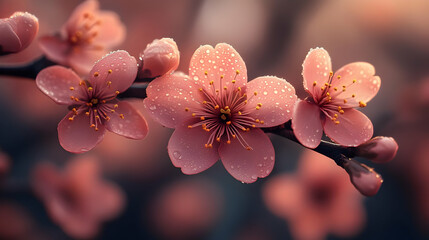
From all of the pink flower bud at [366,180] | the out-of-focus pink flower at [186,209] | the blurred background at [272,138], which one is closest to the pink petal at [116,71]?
the pink flower bud at [366,180]

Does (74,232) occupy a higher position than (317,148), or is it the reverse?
(317,148)

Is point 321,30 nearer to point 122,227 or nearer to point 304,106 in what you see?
point 122,227

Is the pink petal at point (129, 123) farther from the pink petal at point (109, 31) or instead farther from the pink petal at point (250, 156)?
the pink petal at point (109, 31)

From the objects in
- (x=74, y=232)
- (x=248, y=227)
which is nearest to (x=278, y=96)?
(x=74, y=232)

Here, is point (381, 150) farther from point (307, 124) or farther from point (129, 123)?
point (129, 123)

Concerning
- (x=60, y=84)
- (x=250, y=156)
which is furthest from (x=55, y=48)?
(x=250, y=156)

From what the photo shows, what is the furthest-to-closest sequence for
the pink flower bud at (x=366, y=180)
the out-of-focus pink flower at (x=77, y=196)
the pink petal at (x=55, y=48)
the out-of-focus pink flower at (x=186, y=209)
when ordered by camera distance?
the out-of-focus pink flower at (x=186, y=209) → the out-of-focus pink flower at (x=77, y=196) → the pink petal at (x=55, y=48) → the pink flower bud at (x=366, y=180)

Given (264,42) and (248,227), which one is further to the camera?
(264,42)

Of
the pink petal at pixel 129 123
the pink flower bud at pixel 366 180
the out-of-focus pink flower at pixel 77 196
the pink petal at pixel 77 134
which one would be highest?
the pink flower bud at pixel 366 180
